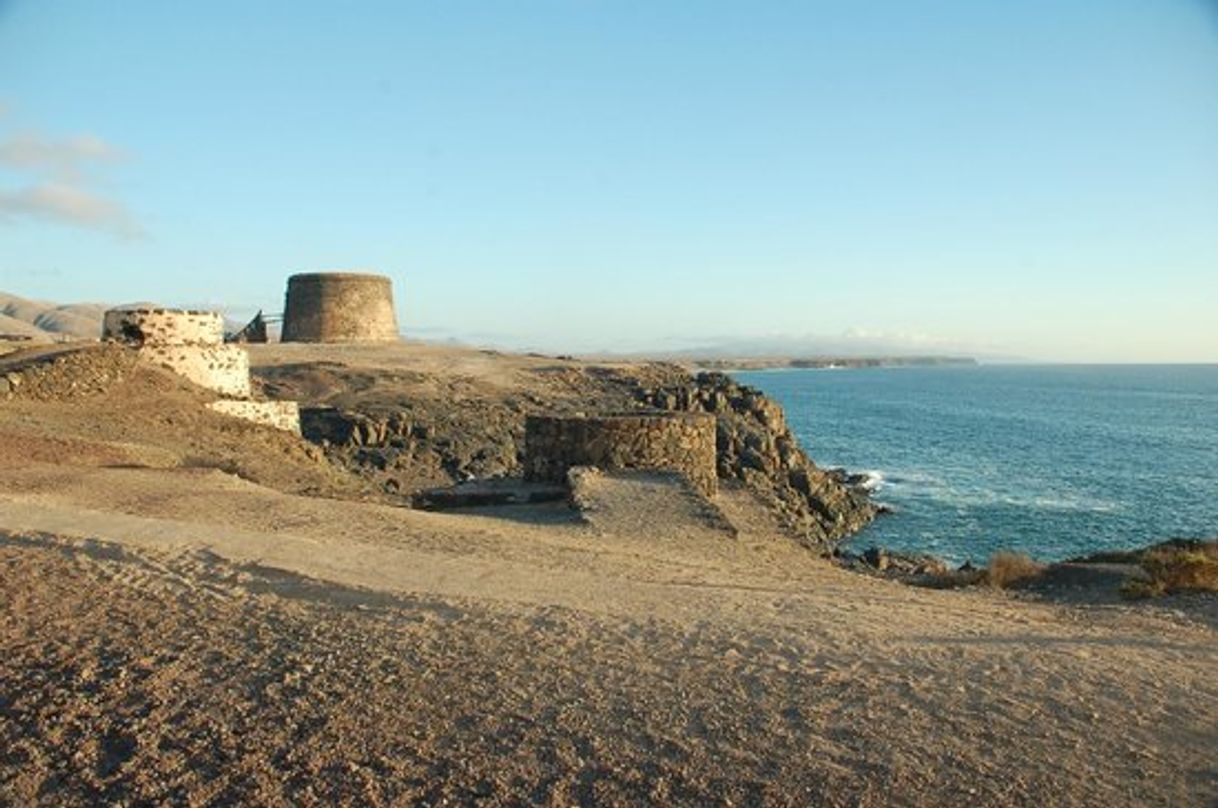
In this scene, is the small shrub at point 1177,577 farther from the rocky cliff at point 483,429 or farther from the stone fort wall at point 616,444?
the rocky cliff at point 483,429

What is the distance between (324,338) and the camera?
140 ft

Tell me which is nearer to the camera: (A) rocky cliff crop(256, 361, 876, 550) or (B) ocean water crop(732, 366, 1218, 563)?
(A) rocky cliff crop(256, 361, 876, 550)

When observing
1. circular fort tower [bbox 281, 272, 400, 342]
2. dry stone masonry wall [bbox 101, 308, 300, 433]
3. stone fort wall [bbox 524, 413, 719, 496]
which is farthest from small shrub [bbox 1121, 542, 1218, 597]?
circular fort tower [bbox 281, 272, 400, 342]

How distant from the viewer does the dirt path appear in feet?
15.2

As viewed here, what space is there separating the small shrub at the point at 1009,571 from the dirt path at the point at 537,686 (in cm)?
357

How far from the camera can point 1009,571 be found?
42.4ft

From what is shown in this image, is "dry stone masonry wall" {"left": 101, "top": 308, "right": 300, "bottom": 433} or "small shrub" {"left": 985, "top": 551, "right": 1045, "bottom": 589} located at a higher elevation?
"dry stone masonry wall" {"left": 101, "top": 308, "right": 300, "bottom": 433}

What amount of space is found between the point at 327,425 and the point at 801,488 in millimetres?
13227

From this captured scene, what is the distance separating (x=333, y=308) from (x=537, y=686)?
39117mm

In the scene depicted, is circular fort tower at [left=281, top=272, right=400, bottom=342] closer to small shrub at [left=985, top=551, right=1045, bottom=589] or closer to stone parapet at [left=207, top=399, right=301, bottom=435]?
stone parapet at [left=207, top=399, right=301, bottom=435]

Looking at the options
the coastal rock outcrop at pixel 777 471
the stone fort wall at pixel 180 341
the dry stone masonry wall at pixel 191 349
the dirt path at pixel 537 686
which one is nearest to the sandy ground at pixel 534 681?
the dirt path at pixel 537 686

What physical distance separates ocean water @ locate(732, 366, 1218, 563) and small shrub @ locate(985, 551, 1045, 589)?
12.5 m

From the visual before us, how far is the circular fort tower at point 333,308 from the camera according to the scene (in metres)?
42.8

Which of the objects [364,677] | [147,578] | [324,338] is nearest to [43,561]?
[147,578]
